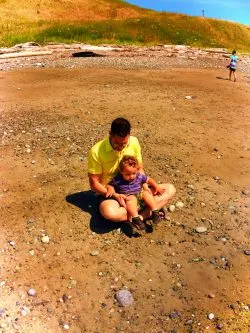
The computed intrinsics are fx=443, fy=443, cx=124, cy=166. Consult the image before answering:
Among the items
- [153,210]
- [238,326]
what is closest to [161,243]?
[153,210]

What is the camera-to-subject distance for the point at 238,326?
7.62 meters

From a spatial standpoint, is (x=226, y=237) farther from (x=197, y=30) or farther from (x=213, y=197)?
(x=197, y=30)

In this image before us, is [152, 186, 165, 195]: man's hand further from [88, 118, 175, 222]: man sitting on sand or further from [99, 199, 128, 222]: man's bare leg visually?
[99, 199, 128, 222]: man's bare leg

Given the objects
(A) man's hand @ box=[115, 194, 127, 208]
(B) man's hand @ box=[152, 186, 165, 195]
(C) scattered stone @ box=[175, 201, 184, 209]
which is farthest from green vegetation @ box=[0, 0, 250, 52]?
(A) man's hand @ box=[115, 194, 127, 208]

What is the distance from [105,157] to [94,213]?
5.47 feet

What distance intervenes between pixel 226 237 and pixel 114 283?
9.42 ft

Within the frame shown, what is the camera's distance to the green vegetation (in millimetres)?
39562

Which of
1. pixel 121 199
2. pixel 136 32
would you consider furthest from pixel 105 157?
pixel 136 32

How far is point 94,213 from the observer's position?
34.1ft

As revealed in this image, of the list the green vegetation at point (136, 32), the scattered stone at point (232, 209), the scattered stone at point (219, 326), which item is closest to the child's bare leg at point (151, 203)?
the scattered stone at point (232, 209)

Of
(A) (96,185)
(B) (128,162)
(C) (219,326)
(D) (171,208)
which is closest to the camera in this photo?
(C) (219,326)

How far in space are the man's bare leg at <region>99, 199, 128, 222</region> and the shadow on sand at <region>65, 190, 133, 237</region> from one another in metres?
0.37

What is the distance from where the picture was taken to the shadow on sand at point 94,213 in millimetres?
9781

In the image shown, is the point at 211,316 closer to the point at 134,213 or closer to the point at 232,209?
the point at 134,213
